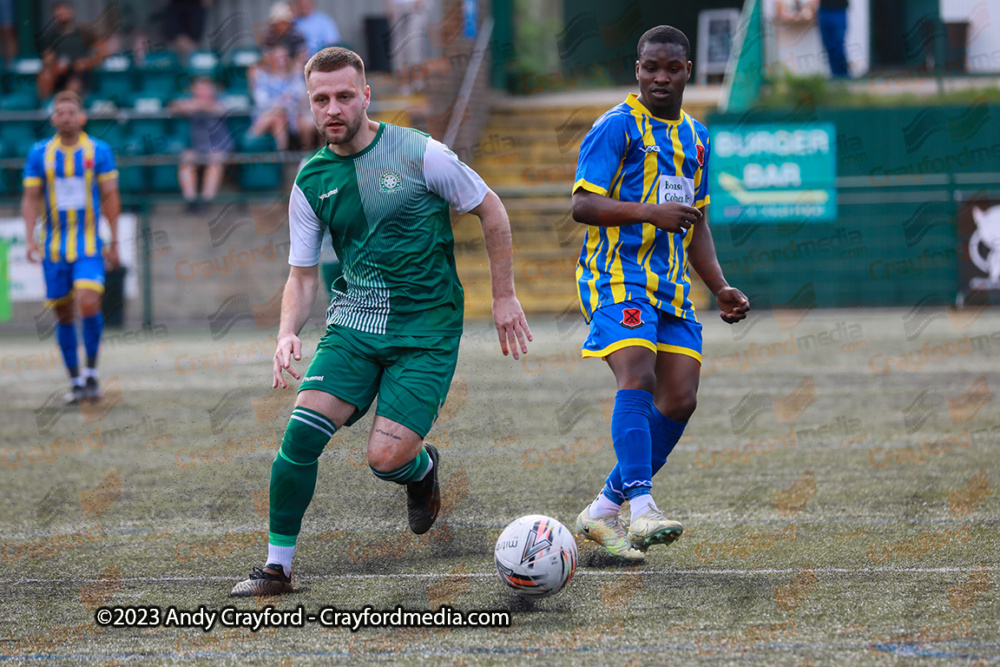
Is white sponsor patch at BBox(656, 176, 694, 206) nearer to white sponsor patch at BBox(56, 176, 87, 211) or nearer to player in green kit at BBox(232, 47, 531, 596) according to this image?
player in green kit at BBox(232, 47, 531, 596)

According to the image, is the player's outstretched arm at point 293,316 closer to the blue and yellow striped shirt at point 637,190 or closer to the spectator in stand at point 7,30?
the blue and yellow striped shirt at point 637,190

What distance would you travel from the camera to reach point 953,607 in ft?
13.5

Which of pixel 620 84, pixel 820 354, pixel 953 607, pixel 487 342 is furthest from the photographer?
pixel 620 84

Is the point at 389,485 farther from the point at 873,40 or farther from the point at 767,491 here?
the point at 873,40

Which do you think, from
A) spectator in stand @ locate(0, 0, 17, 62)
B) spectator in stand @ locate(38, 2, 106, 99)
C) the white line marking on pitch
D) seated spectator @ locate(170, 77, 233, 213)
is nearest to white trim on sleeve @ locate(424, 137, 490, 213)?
the white line marking on pitch

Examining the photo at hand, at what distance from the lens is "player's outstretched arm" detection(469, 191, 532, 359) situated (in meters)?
4.69

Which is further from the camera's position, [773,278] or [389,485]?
[773,278]

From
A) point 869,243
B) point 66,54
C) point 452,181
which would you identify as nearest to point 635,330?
point 452,181

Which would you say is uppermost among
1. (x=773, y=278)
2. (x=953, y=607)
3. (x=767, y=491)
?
(x=953, y=607)

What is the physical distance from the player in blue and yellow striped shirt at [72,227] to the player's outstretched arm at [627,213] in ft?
20.6

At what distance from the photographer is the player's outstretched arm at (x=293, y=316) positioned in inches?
177

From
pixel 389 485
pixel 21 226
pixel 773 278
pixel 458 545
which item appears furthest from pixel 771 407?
pixel 21 226

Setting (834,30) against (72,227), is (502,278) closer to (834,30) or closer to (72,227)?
(72,227)

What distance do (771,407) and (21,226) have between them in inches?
417
